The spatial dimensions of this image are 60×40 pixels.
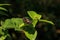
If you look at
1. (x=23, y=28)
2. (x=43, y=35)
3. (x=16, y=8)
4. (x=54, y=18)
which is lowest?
(x=43, y=35)

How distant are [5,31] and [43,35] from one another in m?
0.76

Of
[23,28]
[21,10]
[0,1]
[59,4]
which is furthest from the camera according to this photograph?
[59,4]

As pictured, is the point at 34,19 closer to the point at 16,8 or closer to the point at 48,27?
the point at 16,8

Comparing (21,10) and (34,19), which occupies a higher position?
(34,19)

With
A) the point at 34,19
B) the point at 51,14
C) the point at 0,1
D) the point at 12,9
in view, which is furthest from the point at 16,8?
the point at 34,19

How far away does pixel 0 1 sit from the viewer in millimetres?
1471

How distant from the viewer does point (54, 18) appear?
1.67 metres

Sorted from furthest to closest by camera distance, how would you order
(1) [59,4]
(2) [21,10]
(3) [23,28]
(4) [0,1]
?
(1) [59,4] → (2) [21,10] → (4) [0,1] → (3) [23,28]

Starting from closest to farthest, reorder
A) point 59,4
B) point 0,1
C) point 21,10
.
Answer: point 0,1, point 21,10, point 59,4

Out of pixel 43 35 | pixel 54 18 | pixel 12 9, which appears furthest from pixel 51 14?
pixel 12 9

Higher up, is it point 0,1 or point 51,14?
point 0,1

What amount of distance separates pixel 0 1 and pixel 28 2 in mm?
243

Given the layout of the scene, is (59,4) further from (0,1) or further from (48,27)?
(0,1)

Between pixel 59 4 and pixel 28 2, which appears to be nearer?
pixel 28 2
